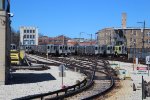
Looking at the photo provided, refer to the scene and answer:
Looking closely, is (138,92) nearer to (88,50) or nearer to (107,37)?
(88,50)

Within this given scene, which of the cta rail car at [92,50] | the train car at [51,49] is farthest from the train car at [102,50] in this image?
the train car at [51,49]

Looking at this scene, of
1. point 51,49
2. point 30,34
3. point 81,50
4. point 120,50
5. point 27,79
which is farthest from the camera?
point 30,34

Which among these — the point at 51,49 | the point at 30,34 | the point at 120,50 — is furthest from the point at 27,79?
the point at 30,34

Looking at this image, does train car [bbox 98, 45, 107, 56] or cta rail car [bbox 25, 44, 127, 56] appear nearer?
cta rail car [bbox 25, 44, 127, 56]

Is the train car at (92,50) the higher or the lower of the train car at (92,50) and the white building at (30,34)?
the lower

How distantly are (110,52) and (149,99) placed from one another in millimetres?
75542

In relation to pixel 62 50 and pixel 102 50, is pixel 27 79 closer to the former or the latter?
pixel 102 50

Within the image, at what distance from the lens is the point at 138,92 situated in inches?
921

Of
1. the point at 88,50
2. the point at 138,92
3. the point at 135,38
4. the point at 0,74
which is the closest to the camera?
the point at 138,92

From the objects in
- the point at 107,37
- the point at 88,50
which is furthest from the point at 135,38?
the point at 88,50

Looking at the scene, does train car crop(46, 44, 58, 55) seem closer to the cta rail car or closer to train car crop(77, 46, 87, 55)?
the cta rail car

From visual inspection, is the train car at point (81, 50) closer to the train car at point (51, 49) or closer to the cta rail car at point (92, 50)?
the cta rail car at point (92, 50)

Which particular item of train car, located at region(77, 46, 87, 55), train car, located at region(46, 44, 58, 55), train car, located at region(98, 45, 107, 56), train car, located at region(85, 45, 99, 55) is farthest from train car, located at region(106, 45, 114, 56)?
train car, located at region(46, 44, 58, 55)

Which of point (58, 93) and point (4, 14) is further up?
point (4, 14)
